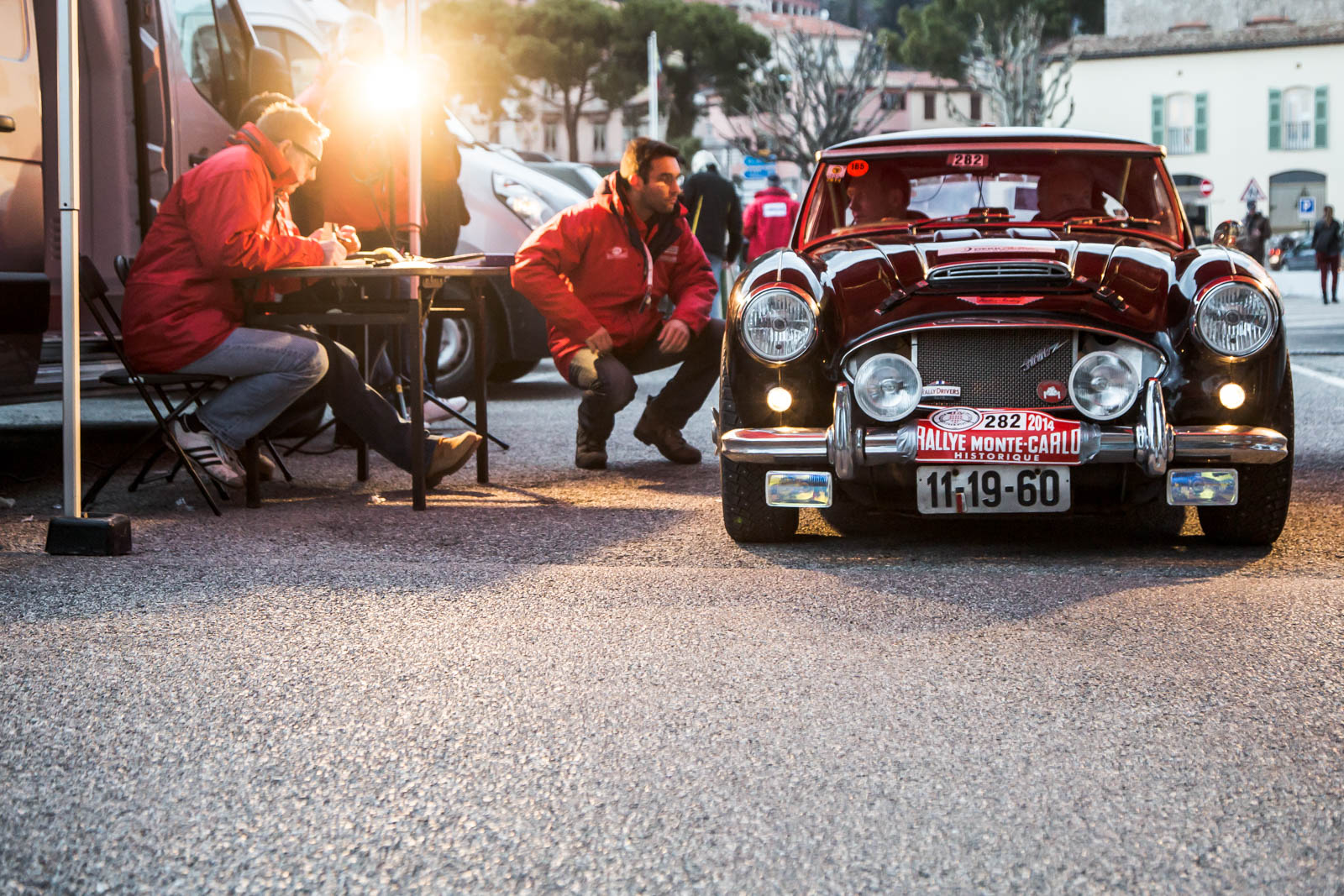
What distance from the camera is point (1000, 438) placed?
4.69 m

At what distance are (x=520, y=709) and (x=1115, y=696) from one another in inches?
48.0

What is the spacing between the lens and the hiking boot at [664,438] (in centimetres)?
747

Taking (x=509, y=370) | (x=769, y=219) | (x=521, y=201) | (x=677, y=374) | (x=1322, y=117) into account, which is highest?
(x=1322, y=117)

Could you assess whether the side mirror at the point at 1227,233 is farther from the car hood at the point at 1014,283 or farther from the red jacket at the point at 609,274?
the red jacket at the point at 609,274

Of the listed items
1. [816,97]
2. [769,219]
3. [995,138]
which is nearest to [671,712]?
[995,138]

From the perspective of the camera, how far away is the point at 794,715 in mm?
3273

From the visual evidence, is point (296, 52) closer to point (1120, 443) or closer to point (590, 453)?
point (590, 453)

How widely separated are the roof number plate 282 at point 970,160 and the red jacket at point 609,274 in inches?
65.9

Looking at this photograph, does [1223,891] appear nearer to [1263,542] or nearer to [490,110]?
[1263,542]

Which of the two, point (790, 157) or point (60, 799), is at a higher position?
point (790, 157)

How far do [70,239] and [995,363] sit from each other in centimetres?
286

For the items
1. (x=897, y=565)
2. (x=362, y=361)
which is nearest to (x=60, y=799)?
(x=897, y=565)

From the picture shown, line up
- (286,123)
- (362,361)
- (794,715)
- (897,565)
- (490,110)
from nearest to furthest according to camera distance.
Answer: (794,715), (897,565), (286,123), (362,361), (490,110)

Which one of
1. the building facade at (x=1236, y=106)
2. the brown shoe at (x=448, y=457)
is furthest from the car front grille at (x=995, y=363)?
the building facade at (x=1236, y=106)
